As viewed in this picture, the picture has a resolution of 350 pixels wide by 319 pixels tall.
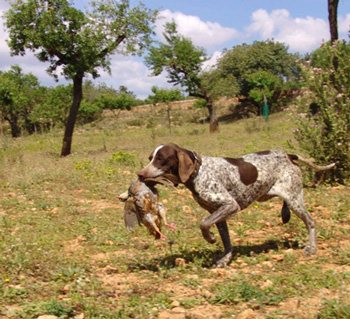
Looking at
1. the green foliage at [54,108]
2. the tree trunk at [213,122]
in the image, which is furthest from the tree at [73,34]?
the green foliage at [54,108]

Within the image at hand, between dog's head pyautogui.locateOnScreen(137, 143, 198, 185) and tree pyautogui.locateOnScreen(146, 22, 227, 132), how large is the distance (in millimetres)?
28887

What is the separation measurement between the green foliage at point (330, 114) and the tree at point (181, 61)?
922 inches

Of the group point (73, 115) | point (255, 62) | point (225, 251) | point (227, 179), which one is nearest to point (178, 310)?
point (225, 251)

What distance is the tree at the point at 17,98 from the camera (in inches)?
1705

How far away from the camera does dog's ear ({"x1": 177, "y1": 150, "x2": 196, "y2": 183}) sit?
18.0ft

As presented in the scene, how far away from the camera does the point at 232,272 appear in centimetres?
546

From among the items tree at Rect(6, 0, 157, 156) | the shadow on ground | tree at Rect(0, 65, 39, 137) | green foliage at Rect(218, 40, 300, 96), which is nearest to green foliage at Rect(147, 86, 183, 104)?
green foliage at Rect(218, 40, 300, 96)

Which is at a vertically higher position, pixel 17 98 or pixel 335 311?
pixel 17 98

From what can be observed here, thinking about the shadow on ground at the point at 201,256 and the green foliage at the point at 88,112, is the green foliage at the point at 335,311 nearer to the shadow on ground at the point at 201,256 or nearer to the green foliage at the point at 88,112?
the shadow on ground at the point at 201,256

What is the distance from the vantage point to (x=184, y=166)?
18.1 feet

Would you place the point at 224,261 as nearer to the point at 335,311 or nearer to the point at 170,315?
the point at 170,315

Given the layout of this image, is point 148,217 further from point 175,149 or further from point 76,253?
point 76,253

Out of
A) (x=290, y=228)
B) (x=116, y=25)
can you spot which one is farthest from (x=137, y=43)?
(x=290, y=228)

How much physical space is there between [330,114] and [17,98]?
124ft
